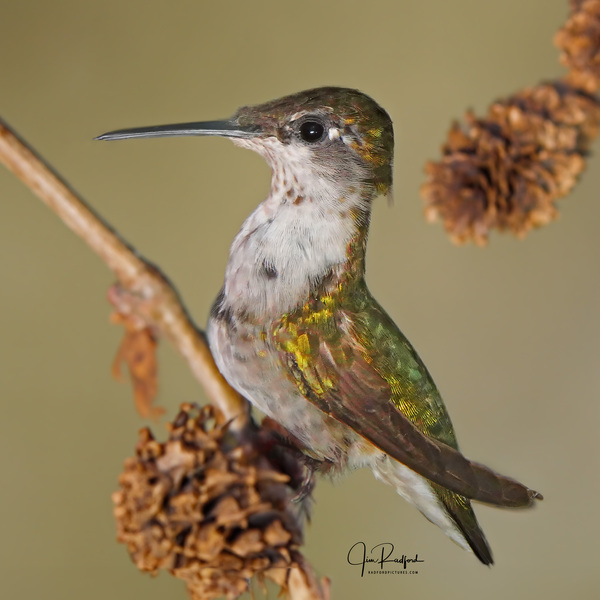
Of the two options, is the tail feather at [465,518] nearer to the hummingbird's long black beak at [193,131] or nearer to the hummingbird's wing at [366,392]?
the hummingbird's wing at [366,392]

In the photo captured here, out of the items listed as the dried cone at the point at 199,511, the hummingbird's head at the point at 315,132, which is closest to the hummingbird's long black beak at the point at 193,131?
the hummingbird's head at the point at 315,132

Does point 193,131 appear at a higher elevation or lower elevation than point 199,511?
higher

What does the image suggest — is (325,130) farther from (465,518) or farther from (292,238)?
(465,518)

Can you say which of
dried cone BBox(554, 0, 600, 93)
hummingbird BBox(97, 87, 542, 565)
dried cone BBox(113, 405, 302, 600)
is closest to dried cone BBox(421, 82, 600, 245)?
dried cone BBox(554, 0, 600, 93)

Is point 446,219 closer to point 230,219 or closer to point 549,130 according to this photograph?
point 549,130
